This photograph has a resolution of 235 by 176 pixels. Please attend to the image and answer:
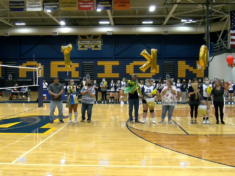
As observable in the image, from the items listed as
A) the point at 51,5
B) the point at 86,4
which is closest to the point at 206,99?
the point at 86,4

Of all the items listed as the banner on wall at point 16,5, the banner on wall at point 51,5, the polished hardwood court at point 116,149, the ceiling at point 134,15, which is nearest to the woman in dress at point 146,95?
the polished hardwood court at point 116,149

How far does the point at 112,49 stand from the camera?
23500 mm

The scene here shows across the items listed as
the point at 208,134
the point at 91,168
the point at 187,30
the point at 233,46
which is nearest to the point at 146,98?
the point at 208,134

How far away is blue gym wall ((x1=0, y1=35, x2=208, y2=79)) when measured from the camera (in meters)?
23.2

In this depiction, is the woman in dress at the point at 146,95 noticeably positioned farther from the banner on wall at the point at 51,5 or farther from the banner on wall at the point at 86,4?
the banner on wall at the point at 51,5

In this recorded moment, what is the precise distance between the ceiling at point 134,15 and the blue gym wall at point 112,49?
1.63m

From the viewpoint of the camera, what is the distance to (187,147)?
5094 mm

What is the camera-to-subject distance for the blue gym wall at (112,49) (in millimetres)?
23234

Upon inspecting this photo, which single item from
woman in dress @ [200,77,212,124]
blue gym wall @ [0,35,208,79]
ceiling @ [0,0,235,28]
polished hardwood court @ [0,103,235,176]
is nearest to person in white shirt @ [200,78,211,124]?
woman in dress @ [200,77,212,124]

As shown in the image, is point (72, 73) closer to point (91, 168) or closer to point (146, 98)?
point (146, 98)

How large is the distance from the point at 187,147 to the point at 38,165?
320 centimetres

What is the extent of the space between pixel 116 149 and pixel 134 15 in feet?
56.0

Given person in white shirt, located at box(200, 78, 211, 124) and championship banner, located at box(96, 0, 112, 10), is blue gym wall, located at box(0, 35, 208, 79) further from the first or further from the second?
person in white shirt, located at box(200, 78, 211, 124)

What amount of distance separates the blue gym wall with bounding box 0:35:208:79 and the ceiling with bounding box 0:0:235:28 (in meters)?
1.63
